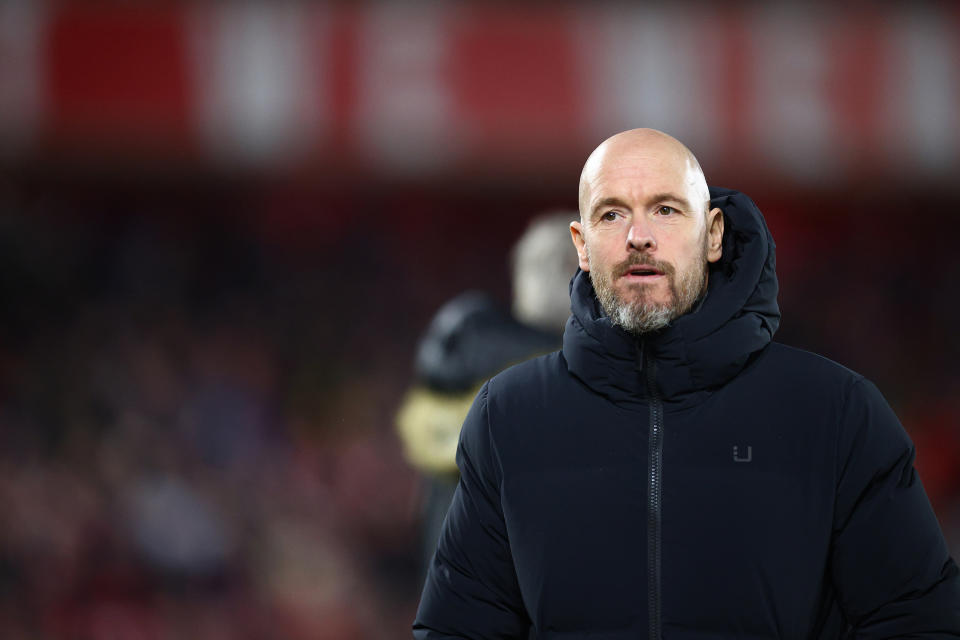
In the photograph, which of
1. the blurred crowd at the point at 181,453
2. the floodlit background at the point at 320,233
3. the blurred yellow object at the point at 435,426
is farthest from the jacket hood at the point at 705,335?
the blurred crowd at the point at 181,453

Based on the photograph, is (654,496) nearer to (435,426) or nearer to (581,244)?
(581,244)

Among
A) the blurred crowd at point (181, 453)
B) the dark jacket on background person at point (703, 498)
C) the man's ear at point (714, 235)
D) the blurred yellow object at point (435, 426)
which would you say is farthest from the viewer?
the blurred crowd at point (181, 453)

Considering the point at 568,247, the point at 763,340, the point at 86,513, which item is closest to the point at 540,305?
the point at 568,247

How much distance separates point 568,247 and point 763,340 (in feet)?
3.90

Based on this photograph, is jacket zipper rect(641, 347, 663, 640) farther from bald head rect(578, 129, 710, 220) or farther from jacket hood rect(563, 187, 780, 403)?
bald head rect(578, 129, 710, 220)

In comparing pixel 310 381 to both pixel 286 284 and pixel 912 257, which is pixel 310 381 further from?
pixel 912 257

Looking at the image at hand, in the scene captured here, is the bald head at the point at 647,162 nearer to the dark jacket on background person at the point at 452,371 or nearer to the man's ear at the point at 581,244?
the man's ear at the point at 581,244

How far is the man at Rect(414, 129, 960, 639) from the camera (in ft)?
3.92

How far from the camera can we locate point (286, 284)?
7.60 m

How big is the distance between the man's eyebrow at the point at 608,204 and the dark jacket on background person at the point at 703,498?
0.32 ft

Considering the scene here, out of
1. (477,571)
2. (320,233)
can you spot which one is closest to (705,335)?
(477,571)

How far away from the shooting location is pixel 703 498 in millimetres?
1226

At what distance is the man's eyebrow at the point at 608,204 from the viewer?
1290mm

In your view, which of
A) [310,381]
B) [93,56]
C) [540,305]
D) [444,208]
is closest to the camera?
[540,305]
